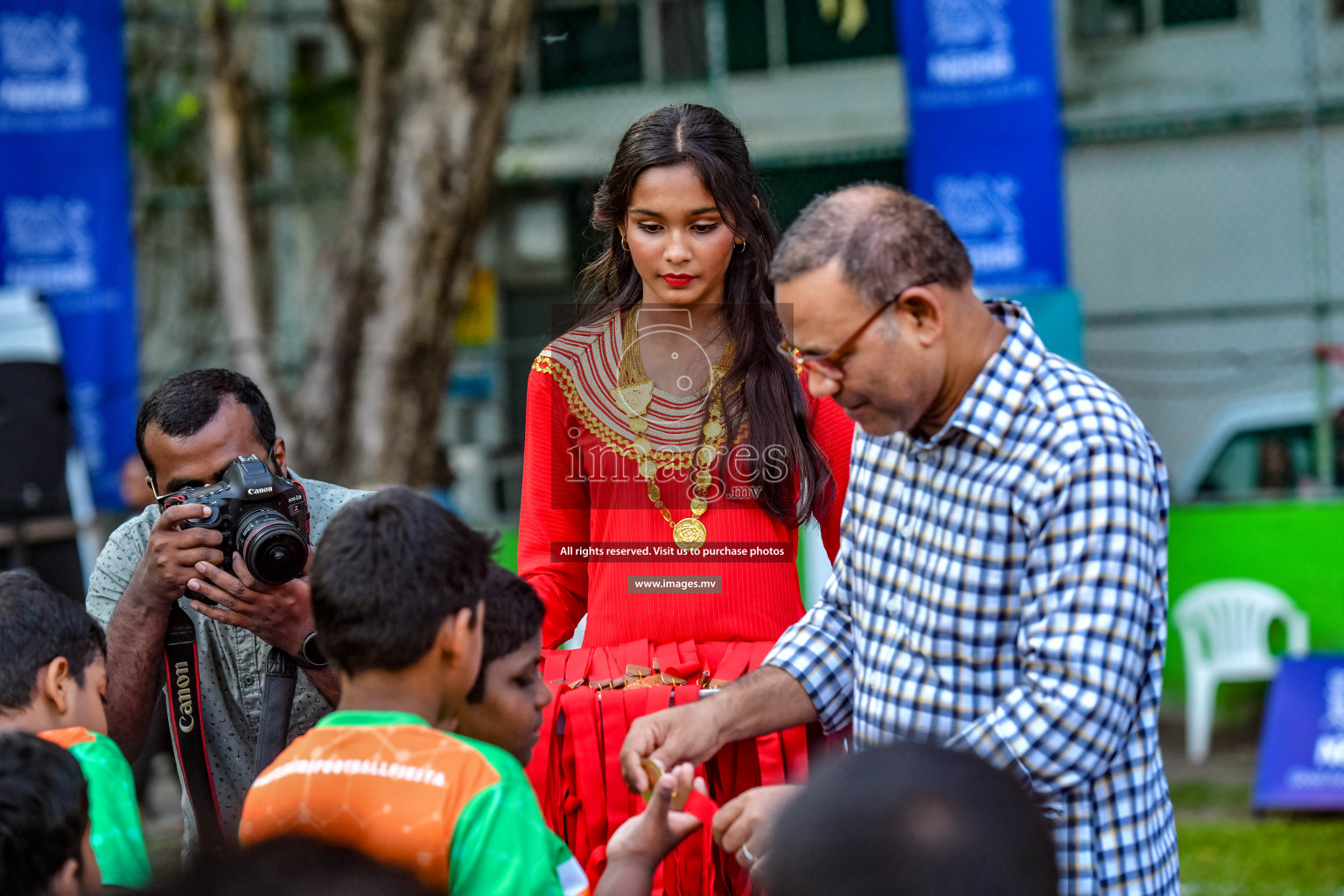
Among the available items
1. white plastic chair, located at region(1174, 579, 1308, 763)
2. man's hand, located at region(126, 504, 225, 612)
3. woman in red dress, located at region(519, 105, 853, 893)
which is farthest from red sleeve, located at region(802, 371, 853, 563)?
white plastic chair, located at region(1174, 579, 1308, 763)

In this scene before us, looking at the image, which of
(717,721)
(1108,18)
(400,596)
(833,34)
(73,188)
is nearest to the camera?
(400,596)

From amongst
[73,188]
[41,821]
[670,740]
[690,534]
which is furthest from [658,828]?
[73,188]

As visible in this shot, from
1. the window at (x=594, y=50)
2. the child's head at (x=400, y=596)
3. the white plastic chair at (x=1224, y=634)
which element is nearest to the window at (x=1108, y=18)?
the window at (x=594, y=50)

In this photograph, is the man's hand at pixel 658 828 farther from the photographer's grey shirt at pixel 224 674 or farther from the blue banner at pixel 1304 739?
the blue banner at pixel 1304 739

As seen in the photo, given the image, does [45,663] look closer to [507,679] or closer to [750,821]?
[507,679]

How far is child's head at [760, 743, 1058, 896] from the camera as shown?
143 cm

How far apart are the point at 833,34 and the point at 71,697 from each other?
10.0 metres

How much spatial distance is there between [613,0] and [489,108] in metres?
4.61

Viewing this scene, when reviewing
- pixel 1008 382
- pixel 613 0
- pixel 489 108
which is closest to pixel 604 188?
pixel 1008 382

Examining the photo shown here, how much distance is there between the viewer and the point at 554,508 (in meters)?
2.71

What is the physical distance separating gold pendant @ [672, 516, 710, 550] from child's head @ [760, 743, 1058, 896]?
3.42 feet

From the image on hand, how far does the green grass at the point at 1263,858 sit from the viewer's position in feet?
17.3

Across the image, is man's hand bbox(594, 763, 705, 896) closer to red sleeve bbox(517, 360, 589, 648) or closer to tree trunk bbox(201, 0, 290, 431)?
red sleeve bbox(517, 360, 589, 648)

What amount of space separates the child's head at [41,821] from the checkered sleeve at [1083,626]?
3.89ft
